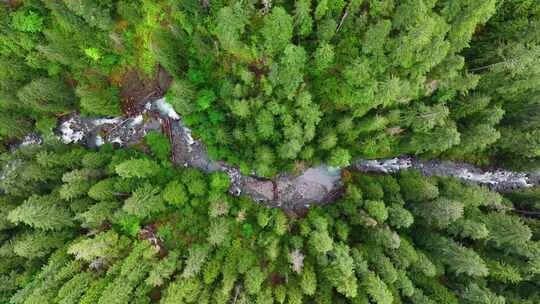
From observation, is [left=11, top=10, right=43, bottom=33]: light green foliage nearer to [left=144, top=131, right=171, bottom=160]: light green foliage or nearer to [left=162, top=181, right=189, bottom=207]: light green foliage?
[left=144, top=131, right=171, bottom=160]: light green foliage

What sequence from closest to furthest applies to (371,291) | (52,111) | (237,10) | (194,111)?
(237,10) → (371,291) → (194,111) → (52,111)

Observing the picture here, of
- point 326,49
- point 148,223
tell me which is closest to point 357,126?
point 326,49

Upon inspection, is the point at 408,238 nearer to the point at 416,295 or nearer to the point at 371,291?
the point at 416,295

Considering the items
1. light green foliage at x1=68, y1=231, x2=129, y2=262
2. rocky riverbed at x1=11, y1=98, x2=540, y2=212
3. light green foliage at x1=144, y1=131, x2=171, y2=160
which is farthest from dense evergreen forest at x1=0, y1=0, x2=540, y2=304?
rocky riverbed at x1=11, y1=98, x2=540, y2=212

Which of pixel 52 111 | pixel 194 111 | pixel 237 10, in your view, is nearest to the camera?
pixel 237 10

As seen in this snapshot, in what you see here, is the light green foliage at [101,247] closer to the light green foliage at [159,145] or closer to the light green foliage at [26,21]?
the light green foliage at [159,145]

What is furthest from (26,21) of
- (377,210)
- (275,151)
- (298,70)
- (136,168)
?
(377,210)

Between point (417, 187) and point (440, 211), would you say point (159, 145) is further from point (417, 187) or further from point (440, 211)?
point (440, 211)

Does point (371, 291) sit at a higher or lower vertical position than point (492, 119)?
lower
